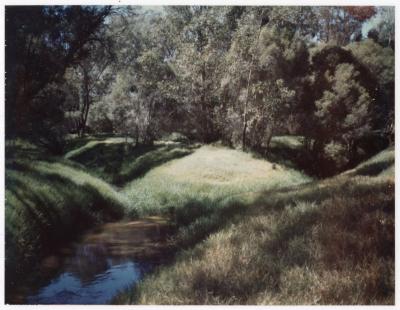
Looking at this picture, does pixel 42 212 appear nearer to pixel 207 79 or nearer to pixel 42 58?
pixel 42 58

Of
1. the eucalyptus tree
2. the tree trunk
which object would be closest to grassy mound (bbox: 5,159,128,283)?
the eucalyptus tree

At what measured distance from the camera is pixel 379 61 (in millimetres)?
7758

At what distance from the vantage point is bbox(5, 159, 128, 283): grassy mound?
7.09m

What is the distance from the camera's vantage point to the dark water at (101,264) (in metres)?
6.71

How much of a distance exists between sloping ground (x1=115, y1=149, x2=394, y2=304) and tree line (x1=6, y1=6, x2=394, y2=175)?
985 millimetres

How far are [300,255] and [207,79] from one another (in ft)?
11.2

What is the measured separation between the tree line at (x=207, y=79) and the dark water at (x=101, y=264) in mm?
1663

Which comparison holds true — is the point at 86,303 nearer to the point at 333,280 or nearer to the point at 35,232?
the point at 35,232

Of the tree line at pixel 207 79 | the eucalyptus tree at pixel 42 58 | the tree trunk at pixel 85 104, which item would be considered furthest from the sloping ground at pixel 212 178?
the eucalyptus tree at pixel 42 58

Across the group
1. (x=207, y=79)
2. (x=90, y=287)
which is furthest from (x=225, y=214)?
(x=90, y=287)

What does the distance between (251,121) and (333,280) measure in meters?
3.19

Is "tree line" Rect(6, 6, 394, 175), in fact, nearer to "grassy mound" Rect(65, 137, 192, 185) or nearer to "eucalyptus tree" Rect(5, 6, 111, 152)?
"eucalyptus tree" Rect(5, 6, 111, 152)
